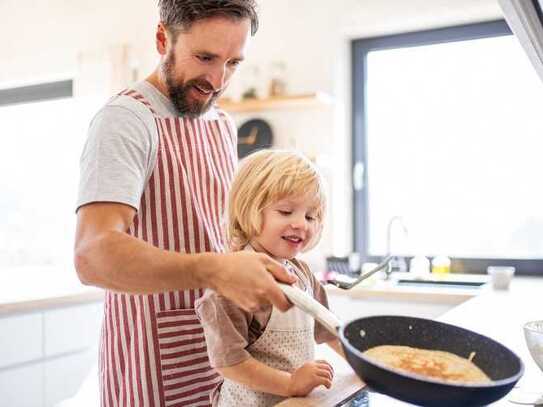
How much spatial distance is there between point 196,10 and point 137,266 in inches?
21.3

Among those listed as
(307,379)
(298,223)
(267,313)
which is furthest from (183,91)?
(307,379)

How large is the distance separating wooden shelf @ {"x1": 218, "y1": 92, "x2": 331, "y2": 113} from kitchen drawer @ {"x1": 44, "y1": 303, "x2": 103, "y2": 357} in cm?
139

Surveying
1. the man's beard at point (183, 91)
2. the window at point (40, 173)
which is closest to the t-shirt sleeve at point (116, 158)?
the man's beard at point (183, 91)

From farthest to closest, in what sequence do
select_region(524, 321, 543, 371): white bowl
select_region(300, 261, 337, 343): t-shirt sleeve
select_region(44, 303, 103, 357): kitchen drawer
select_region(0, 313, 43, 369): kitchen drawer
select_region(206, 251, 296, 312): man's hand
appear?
select_region(44, 303, 103, 357): kitchen drawer, select_region(0, 313, 43, 369): kitchen drawer, select_region(300, 261, 337, 343): t-shirt sleeve, select_region(524, 321, 543, 371): white bowl, select_region(206, 251, 296, 312): man's hand

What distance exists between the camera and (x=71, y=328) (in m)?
2.62

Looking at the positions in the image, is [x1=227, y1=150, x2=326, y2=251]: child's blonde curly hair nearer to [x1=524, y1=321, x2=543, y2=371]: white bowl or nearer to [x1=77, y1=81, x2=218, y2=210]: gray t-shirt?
[x1=77, y1=81, x2=218, y2=210]: gray t-shirt

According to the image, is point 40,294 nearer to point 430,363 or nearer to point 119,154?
point 119,154

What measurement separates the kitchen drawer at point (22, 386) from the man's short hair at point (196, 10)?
170cm

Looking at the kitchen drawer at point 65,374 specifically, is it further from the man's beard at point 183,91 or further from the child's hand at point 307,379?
the child's hand at point 307,379

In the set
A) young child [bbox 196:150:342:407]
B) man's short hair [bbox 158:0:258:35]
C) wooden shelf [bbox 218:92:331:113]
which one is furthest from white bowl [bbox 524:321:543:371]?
wooden shelf [bbox 218:92:331:113]

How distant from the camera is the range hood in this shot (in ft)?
3.76

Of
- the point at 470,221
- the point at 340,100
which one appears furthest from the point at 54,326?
the point at 470,221

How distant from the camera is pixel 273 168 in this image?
1.14m

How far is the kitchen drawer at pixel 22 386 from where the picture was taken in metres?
2.35
